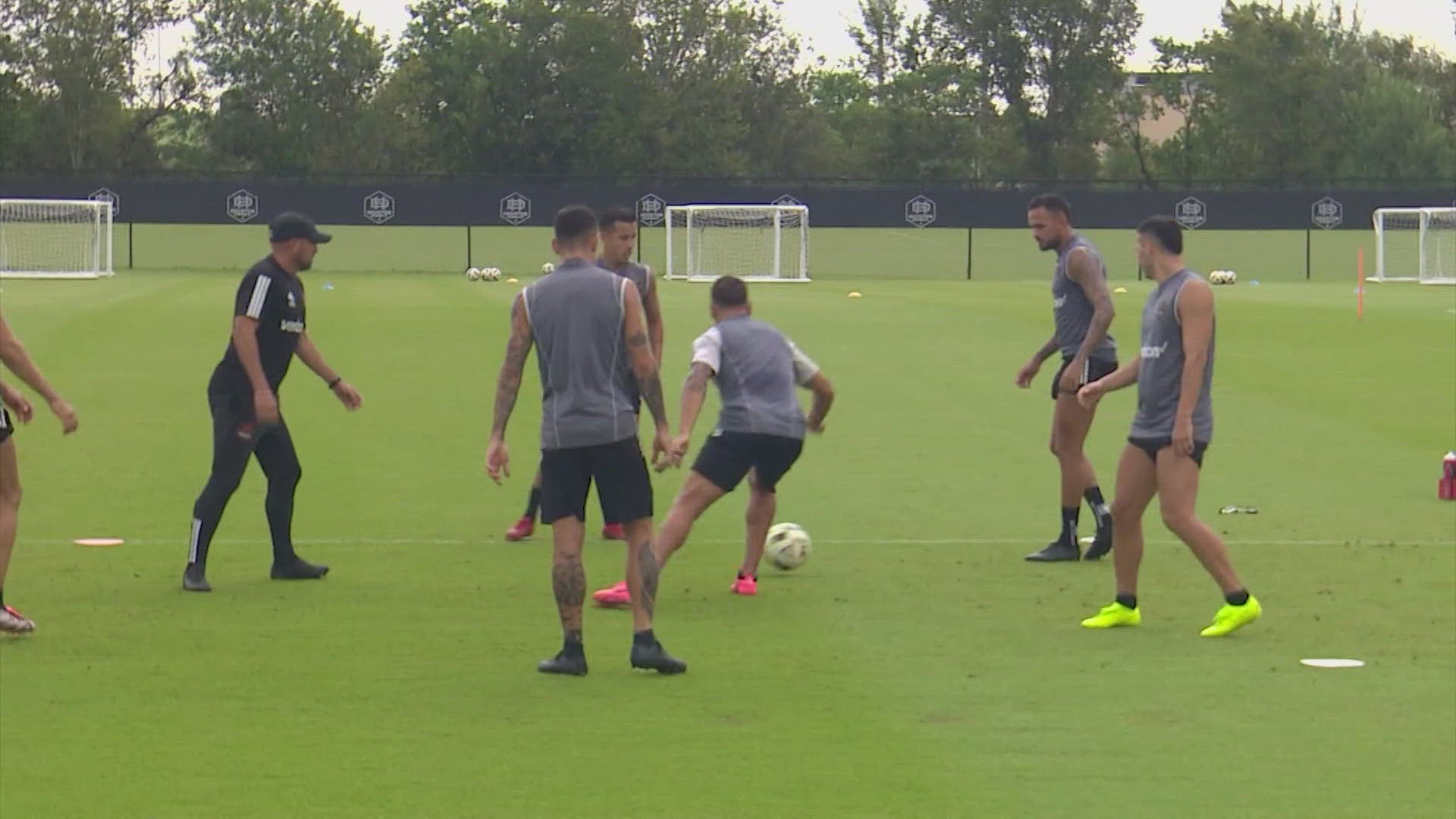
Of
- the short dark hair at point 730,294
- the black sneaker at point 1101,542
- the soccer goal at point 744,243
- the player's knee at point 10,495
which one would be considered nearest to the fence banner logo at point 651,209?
the soccer goal at point 744,243

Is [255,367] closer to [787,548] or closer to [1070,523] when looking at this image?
[787,548]

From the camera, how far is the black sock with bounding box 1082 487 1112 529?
38.9 ft

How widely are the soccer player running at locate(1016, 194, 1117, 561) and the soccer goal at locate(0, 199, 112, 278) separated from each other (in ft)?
125

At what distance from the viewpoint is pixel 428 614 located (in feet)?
33.6

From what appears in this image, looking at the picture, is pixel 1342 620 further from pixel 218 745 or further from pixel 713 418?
pixel 713 418

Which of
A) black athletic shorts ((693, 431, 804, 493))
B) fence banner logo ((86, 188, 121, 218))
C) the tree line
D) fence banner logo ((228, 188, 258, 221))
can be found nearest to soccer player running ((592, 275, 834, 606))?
black athletic shorts ((693, 431, 804, 493))

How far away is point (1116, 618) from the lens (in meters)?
9.86

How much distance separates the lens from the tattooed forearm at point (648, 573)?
8695mm

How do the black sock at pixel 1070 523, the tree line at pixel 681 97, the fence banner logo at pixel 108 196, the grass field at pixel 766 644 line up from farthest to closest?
the tree line at pixel 681 97
the fence banner logo at pixel 108 196
the black sock at pixel 1070 523
the grass field at pixel 766 644

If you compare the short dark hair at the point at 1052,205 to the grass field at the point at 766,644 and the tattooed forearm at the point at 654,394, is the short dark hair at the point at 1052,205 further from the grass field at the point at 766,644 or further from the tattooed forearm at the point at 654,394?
the tattooed forearm at the point at 654,394

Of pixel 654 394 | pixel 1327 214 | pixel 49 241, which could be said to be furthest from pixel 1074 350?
pixel 1327 214

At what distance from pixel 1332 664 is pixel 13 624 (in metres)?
5.54

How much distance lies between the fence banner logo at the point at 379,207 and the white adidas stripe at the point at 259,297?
4496 centimetres

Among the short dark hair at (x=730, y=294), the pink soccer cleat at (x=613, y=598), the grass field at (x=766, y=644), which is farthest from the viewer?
the pink soccer cleat at (x=613, y=598)
